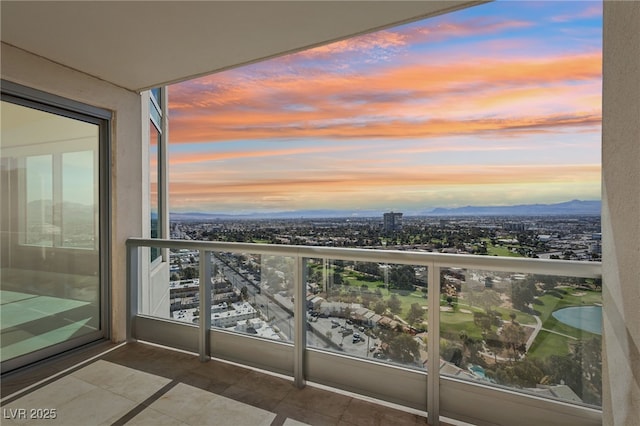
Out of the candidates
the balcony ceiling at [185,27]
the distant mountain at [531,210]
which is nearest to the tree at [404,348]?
the distant mountain at [531,210]

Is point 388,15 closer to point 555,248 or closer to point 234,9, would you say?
point 234,9

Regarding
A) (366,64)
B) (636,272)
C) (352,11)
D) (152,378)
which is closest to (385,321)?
(636,272)

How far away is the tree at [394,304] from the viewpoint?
7.44 feet

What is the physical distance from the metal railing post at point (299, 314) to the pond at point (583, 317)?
5.71ft

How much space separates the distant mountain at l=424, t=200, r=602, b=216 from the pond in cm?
56

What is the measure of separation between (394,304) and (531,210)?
1.44 m

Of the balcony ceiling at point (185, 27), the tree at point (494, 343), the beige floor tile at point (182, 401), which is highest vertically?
the balcony ceiling at point (185, 27)

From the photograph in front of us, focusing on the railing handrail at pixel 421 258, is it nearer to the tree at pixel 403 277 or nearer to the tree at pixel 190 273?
the tree at pixel 403 277

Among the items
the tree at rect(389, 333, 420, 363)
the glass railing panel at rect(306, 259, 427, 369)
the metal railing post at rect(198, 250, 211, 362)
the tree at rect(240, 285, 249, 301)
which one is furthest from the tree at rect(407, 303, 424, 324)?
the metal railing post at rect(198, 250, 211, 362)

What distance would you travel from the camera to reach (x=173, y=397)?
236 cm

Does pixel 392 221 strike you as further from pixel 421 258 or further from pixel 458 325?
pixel 458 325

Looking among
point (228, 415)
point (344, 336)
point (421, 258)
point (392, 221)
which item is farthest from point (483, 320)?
point (228, 415)

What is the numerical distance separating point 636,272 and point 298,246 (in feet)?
6.55

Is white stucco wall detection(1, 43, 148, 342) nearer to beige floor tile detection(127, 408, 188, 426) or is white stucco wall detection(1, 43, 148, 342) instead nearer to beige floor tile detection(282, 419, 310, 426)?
beige floor tile detection(127, 408, 188, 426)
